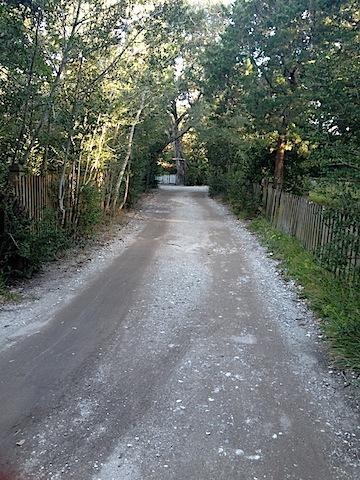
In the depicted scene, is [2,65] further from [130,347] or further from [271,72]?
[271,72]

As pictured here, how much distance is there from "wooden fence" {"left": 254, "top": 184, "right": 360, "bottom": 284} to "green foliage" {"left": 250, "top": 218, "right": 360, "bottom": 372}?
0.26 meters

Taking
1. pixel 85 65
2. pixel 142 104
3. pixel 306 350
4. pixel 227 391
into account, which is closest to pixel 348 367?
pixel 306 350

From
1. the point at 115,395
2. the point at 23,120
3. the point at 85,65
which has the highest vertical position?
the point at 85,65

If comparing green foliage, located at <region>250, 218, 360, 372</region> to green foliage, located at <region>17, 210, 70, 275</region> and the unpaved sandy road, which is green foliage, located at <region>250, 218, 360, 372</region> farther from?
green foliage, located at <region>17, 210, 70, 275</region>

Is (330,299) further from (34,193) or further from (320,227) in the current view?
(34,193)

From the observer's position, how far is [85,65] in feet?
27.4

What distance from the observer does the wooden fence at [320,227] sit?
5.45 m

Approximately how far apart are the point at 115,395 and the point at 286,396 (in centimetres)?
147

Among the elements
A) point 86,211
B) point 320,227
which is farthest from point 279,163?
point 86,211

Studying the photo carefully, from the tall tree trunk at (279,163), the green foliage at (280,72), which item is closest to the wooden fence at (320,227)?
the tall tree trunk at (279,163)

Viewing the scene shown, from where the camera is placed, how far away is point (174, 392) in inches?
144

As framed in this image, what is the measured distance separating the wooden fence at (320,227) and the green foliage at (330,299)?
0.26 meters

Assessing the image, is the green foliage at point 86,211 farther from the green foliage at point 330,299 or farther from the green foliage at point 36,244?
the green foliage at point 330,299

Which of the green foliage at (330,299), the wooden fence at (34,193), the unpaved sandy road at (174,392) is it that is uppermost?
the wooden fence at (34,193)
